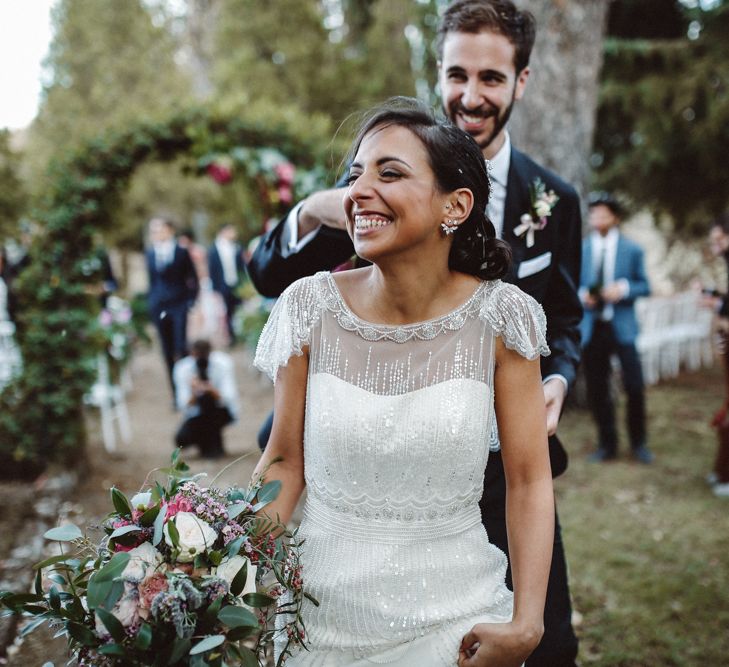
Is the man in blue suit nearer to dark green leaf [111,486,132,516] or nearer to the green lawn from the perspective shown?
the green lawn

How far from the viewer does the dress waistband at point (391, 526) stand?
202 centimetres

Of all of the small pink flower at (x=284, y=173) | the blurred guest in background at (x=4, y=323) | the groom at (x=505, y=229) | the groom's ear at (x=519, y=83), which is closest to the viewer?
the groom at (x=505, y=229)

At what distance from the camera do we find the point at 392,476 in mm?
2008

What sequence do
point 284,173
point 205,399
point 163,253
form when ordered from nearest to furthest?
point 284,173 → point 205,399 → point 163,253

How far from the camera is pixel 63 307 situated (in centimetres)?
653

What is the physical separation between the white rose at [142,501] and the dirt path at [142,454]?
1924 mm

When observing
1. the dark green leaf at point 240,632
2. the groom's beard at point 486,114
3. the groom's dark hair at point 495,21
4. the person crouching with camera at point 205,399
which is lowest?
the person crouching with camera at point 205,399

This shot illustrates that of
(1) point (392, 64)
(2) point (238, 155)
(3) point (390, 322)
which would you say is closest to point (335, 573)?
(3) point (390, 322)

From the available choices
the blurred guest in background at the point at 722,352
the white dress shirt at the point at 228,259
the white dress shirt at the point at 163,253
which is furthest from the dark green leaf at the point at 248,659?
the white dress shirt at the point at 228,259

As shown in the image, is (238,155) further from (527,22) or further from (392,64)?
(392,64)

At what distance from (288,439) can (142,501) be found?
1.70 ft

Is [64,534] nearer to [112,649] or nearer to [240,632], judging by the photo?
[112,649]

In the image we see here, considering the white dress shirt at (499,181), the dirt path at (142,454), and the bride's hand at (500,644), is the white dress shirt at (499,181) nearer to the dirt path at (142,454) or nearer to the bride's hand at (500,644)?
the bride's hand at (500,644)

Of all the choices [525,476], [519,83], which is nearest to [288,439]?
[525,476]
